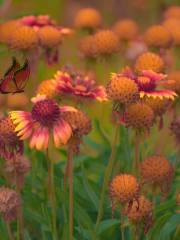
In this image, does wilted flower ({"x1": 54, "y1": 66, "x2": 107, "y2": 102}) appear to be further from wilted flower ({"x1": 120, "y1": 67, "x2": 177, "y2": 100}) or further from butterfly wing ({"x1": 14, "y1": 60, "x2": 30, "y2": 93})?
butterfly wing ({"x1": 14, "y1": 60, "x2": 30, "y2": 93})

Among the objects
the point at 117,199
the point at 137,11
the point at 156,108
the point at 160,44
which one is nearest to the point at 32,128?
the point at 117,199

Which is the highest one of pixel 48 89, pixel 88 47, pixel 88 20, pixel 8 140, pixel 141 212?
pixel 88 20

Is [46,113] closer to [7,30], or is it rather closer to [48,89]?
[48,89]

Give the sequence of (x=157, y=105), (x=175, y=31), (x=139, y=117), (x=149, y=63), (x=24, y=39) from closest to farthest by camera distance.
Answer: (x=139, y=117)
(x=157, y=105)
(x=149, y=63)
(x=24, y=39)
(x=175, y=31)

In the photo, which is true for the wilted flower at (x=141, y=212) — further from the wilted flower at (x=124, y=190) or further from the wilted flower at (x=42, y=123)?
the wilted flower at (x=42, y=123)

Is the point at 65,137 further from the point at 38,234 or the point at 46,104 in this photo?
the point at 38,234

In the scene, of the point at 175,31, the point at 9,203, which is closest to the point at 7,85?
the point at 9,203

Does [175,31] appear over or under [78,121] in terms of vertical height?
over

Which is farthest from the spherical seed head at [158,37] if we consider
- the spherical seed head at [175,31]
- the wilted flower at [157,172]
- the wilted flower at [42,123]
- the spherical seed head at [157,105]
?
the wilted flower at [42,123]
